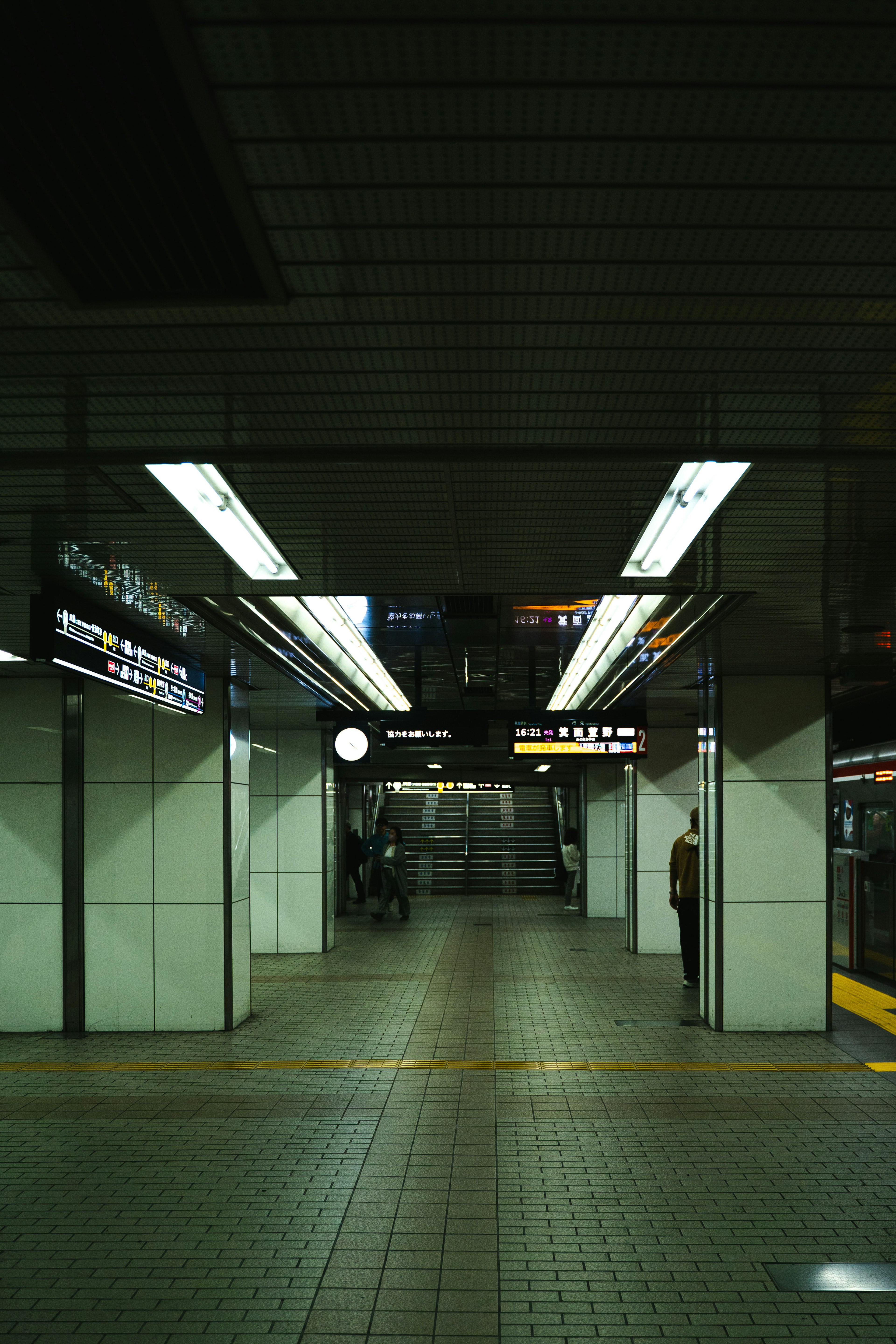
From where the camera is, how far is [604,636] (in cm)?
907

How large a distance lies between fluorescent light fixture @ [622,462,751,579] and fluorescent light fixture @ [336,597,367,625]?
98.1 inches

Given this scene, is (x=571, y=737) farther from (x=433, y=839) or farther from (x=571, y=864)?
(x=433, y=839)

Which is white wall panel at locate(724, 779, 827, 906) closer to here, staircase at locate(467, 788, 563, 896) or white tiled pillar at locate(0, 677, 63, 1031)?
white tiled pillar at locate(0, 677, 63, 1031)

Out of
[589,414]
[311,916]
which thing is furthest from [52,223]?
[311,916]

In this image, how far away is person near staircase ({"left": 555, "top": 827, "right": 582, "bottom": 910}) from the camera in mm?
22219

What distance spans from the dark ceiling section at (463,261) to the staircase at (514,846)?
23.6 m

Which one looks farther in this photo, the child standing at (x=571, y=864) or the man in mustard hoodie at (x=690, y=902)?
the child standing at (x=571, y=864)

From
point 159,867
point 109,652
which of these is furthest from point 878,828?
point 109,652

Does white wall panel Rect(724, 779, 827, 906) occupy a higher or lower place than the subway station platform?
higher

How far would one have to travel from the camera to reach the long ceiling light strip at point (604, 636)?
7.29m

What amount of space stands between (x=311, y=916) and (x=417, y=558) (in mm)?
10655

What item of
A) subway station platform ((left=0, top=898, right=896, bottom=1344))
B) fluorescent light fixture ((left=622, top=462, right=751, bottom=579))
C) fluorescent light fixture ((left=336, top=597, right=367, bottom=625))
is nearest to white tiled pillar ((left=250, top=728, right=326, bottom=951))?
subway station platform ((left=0, top=898, right=896, bottom=1344))

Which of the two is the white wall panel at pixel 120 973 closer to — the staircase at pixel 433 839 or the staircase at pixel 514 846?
the staircase at pixel 433 839

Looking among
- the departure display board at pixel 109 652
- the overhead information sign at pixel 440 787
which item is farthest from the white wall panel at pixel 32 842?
the overhead information sign at pixel 440 787
